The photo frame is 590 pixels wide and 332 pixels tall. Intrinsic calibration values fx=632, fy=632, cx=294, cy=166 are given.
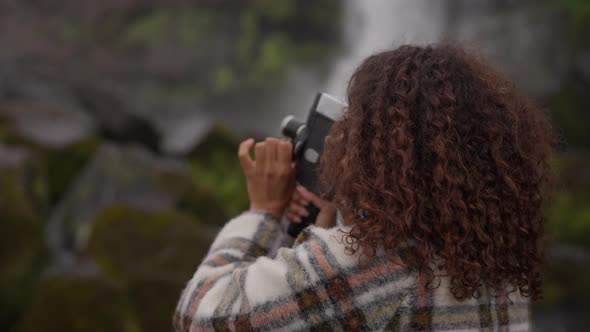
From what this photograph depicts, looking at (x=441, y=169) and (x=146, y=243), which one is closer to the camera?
(x=441, y=169)

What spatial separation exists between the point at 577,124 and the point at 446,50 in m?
10.5

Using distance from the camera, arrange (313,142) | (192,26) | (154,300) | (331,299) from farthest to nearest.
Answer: (192,26) → (154,300) → (313,142) → (331,299)

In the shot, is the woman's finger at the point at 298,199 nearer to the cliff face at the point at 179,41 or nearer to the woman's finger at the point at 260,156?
the woman's finger at the point at 260,156

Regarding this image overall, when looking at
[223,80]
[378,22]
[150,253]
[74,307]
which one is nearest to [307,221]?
[74,307]

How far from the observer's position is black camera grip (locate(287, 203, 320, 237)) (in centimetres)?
152

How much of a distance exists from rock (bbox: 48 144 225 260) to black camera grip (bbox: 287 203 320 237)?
3288mm

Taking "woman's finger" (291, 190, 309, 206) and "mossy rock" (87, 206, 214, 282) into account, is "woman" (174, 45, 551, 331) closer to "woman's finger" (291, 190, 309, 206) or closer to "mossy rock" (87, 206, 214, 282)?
"woman's finger" (291, 190, 309, 206)

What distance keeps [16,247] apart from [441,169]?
3.52 meters

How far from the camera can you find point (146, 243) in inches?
154

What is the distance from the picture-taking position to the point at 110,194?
518cm

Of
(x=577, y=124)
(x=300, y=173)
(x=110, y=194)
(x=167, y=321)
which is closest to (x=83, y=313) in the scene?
(x=167, y=321)

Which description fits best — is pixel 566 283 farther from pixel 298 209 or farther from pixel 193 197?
pixel 298 209

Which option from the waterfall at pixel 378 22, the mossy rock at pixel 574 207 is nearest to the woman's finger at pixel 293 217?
the mossy rock at pixel 574 207

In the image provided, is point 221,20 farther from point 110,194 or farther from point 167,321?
point 167,321
